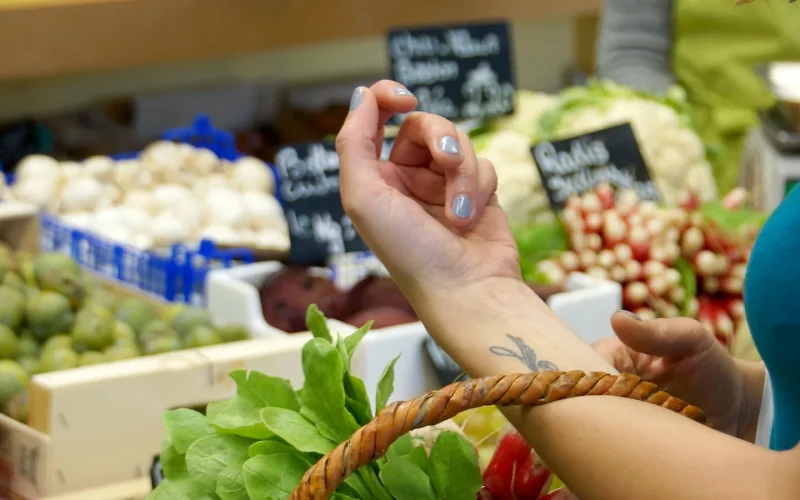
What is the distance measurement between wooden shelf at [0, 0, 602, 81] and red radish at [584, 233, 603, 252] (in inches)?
49.5

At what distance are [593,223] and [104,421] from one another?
3.59 feet

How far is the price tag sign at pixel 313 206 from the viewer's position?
6.23 ft

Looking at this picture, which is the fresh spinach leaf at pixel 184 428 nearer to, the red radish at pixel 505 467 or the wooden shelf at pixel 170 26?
the red radish at pixel 505 467

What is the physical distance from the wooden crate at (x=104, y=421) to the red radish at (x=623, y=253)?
2.84ft

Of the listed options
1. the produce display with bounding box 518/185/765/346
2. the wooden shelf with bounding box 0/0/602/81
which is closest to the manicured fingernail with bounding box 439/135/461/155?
the produce display with bounding box 518/185/765/346

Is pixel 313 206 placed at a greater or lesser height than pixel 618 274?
greater

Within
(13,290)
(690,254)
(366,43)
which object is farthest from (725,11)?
(13,290)

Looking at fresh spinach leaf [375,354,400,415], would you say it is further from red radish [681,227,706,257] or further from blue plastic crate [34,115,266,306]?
red radish [681,227,706,257]

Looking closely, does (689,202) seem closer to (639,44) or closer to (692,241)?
(692,241)

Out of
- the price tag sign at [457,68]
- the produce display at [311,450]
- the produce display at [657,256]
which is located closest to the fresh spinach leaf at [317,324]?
the produce display at [311,450]

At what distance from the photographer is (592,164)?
2201 millimetres

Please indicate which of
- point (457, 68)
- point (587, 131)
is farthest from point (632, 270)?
point (457, 68)

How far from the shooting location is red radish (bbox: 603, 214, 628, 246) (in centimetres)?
203

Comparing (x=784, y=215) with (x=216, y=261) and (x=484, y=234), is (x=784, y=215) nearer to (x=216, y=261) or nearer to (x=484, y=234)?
(x=484, y=234)
